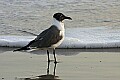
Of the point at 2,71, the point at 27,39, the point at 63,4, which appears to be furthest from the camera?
the point at 63,4

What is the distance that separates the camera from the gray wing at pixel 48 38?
7.06 metres

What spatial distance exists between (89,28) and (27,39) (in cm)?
164

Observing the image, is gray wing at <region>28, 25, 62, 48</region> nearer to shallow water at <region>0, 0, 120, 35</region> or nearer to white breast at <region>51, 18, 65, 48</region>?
white breast at <region>51, 18, 65, 48</region>

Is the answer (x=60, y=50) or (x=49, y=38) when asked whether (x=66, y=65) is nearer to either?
(x=49, y=38)

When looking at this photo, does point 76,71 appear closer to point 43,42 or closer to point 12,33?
point 43,42

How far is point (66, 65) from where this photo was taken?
6.71m

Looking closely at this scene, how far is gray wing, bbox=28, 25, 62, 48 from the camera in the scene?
7059mm

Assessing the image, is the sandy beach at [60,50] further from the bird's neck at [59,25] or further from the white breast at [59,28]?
the bird's neck at [59,25]

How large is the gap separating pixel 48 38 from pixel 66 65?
672 mm

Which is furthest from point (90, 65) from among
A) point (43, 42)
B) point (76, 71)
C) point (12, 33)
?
point (12, 33)

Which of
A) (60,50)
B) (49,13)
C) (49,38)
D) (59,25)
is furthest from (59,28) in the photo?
(49,13)

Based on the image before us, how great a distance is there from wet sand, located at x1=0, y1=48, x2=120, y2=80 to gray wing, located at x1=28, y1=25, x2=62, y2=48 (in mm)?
251

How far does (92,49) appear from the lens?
806cm

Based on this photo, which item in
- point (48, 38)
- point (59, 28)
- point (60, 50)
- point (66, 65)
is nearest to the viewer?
point (66, 65)
